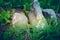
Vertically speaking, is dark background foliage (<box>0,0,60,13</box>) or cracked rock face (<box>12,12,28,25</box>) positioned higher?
dark background foliage (<box>0,0,60,13</box>)

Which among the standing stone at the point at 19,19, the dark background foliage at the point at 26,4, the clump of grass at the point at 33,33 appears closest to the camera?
the clump of grass at the point at 33,33

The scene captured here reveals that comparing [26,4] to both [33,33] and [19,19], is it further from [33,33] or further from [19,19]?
[33,33]

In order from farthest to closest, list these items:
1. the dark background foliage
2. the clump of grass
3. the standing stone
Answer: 1. the dark background foliage
2. the standing stone
3. the clump of grass

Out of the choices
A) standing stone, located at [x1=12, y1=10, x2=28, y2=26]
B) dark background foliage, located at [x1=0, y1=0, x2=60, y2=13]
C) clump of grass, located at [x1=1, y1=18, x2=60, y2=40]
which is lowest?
clump of grass, located at [x1=1, y1=18, x2=60, y2=40]

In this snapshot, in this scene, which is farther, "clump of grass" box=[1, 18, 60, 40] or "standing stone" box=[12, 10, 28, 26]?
"standing stone" box=[12, 10, 28, 26]

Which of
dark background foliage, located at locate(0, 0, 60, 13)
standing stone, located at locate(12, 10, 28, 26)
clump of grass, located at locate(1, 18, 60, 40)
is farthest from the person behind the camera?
dark background foliage, located at locate(0, 0, 60, 13)

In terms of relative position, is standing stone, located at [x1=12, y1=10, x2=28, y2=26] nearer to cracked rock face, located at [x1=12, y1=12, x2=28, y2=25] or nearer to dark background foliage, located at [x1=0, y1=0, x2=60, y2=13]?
cracked rock face, located at [x1=12, y1=12, x2=28, y2=25]

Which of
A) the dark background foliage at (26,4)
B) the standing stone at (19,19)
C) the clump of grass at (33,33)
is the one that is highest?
the dark background foliage at (26,4)

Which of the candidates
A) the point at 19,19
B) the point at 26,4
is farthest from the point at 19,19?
the point at 26,4

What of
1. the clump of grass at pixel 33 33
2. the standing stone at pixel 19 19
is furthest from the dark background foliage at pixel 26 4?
the clump of grass at pixel 33 33

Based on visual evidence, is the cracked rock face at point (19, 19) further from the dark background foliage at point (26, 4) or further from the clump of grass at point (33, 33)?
the dark background foliage at point (26, 4)

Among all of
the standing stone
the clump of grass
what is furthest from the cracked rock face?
the clump of grass

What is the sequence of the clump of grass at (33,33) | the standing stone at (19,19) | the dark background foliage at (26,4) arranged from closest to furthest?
the clump of grass at (33,33) → the standing stone at (19,19) → the dark background foliage at (26,4)
